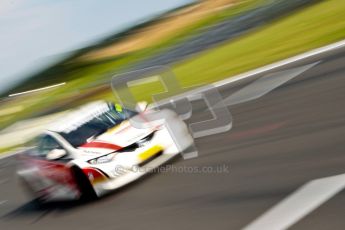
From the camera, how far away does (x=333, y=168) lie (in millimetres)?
6984

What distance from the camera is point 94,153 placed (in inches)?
352

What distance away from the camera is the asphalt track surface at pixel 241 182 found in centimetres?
673

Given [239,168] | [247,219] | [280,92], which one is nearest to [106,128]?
[239,168]

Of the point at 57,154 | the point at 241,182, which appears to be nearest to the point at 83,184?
the point at 57,154

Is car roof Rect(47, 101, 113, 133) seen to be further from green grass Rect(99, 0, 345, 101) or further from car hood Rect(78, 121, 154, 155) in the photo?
green grass Rect(99, 0, 345, 101)

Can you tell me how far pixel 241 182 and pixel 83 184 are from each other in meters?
2.56

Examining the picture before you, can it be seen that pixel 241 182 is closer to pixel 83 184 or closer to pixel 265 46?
pixel 83 184

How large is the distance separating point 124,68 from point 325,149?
70.4ft

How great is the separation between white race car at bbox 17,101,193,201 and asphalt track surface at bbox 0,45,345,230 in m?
0.25

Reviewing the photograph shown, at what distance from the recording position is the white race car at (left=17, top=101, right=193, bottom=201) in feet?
29.0

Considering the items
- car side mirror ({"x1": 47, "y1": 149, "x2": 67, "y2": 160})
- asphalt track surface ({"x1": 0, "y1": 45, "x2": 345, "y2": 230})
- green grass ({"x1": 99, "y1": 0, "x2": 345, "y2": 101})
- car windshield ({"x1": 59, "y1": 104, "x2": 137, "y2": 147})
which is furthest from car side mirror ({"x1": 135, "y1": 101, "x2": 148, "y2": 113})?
green grass ({"x1": 99, "y1": 0, "x2": 345, "y2": 101})

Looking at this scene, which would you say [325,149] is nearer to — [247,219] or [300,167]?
[300,167]

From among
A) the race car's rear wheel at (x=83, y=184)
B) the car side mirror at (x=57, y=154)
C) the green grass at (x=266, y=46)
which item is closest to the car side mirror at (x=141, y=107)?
the car side mirror at (x=57, y=154)

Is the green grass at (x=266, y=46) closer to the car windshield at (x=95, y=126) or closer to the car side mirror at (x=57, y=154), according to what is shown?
the car windshield at (x=95, y=126)
